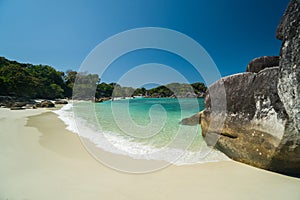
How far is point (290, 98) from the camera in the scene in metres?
2.14

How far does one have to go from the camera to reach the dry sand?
205cm

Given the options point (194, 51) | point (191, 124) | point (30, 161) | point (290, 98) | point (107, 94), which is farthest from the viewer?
point (107, 94)

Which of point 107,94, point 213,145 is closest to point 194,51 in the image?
point 213,145

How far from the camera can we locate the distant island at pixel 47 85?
24.6 metres

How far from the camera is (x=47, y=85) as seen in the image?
3950 centimetres

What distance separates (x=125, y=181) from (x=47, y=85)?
1844 inches

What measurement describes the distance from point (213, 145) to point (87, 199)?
146 inches

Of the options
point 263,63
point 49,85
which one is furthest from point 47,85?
point 263,63

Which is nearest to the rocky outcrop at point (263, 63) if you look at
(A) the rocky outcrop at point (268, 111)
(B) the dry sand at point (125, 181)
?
(A) the rocky outcrop at point (268, 111)

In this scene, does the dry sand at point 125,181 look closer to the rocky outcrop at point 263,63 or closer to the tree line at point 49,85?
the rocky outcrop at point 263,63

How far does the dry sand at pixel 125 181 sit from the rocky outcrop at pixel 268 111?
0.33 m

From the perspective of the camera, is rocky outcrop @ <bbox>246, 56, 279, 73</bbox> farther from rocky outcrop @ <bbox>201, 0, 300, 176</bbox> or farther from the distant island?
the distant island

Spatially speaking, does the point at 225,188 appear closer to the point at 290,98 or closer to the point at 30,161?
the point at 290,98

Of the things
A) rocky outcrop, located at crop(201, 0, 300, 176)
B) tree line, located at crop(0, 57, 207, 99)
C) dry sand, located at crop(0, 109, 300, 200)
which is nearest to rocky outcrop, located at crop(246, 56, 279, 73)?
rocky outcrop, located at crop(201, 0, 300, 176)
